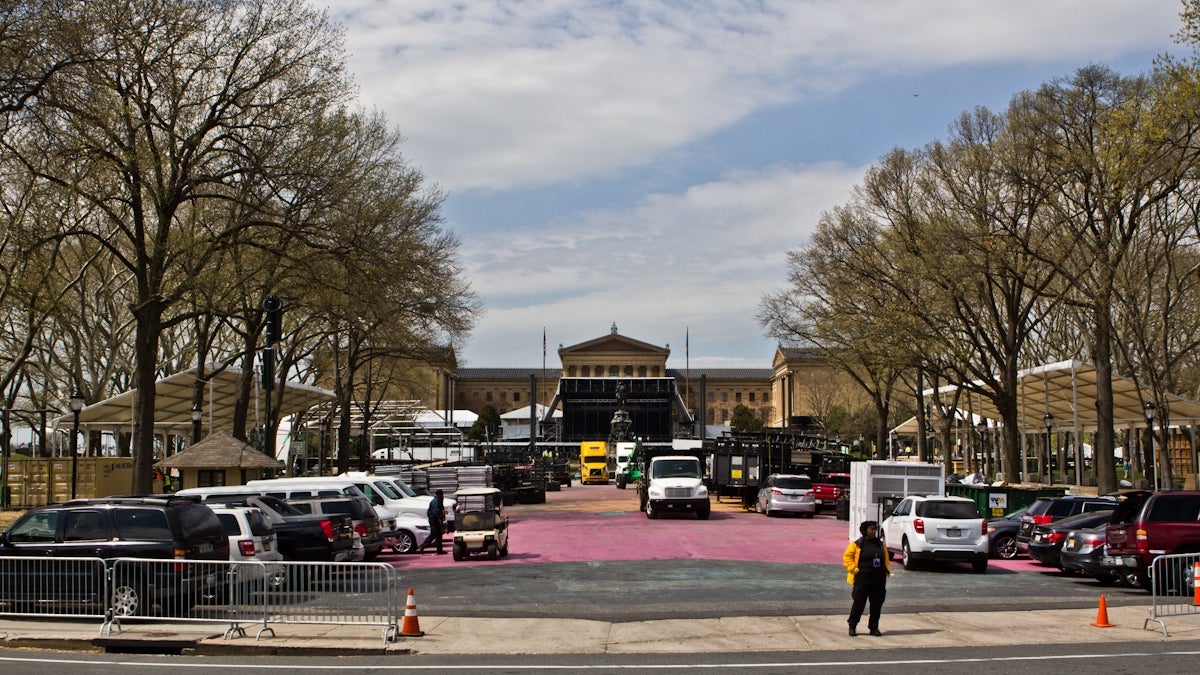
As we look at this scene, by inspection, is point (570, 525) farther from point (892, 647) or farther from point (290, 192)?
point (892, 647)

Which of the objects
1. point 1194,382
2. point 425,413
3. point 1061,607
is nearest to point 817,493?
point 1061,607

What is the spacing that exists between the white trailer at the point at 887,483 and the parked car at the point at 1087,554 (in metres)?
7.45

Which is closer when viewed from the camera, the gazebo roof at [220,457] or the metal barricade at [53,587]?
the metal barricade at [53,587]

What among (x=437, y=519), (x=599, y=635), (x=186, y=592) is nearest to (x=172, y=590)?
(x=186, y=592)

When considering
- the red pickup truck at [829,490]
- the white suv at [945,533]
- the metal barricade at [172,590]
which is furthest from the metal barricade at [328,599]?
the red pickup truck at [829,490]

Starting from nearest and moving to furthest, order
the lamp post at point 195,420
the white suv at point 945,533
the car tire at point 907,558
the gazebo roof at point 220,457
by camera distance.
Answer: the white suv at point 945,533
the car tire at point 907,558
the gazebo roof at point 220,457
the lamp post at point 195,420

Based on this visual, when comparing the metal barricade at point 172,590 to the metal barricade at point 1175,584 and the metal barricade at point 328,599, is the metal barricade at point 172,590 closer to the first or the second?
the metal barricade at point 328,599

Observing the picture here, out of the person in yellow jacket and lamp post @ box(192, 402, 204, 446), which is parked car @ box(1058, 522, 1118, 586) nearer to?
the person in yellow jacket

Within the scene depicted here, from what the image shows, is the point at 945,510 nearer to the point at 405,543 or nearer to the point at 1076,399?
the point at 405,543

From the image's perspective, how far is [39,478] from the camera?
42438 millimetres

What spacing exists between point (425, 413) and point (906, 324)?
219 feet

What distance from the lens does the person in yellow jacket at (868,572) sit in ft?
48.4

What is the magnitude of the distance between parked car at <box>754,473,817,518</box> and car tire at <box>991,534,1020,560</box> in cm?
1363

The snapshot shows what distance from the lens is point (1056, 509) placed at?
26.6m
